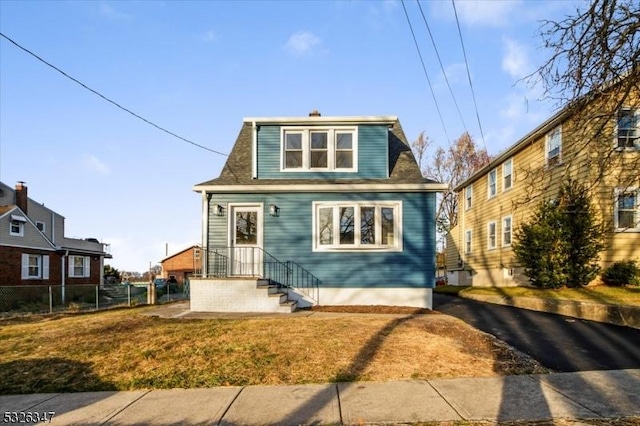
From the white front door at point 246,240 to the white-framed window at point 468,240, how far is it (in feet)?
57.2

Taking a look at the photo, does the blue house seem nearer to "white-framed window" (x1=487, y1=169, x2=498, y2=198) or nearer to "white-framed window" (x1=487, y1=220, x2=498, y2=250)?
"white-framed window" (x1=487, y1=220, x2=498, y2=250)

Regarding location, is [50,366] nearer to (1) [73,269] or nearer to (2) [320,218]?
(2) [320,218]

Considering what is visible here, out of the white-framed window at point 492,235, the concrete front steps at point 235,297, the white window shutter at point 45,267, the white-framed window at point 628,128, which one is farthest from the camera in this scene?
the white window shutter at point 45,267

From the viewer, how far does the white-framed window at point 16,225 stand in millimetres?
24531

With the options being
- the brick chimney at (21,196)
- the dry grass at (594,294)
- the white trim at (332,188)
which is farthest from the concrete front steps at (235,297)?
the brick chimney at (21,196)

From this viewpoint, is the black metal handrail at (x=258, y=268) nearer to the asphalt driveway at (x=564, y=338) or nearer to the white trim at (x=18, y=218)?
the asphalt driveway at (x=564, y=338)

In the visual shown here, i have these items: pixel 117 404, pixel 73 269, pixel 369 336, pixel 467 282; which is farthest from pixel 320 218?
pixel 73 269

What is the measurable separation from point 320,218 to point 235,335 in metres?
5.66

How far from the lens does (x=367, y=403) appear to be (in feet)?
16.3

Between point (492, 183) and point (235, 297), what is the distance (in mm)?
16979

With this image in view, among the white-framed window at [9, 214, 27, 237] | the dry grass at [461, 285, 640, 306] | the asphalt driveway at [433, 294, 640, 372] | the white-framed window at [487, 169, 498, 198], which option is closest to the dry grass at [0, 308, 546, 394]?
the asphalt driveway at [433, 294, 640, 372]

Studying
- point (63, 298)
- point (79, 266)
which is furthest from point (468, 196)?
point (79, 266)

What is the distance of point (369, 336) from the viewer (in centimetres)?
788

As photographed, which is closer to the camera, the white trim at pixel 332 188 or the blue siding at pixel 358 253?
the white trim at pixel 332 188
